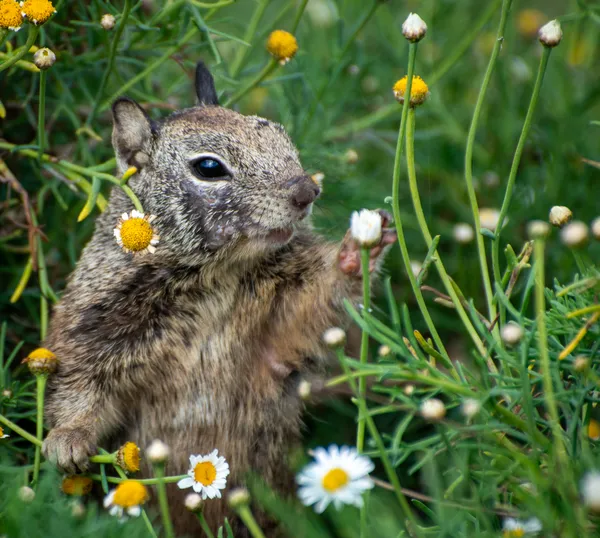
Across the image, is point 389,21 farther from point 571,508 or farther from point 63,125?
point 571,508

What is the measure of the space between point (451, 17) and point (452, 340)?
2.08 meters

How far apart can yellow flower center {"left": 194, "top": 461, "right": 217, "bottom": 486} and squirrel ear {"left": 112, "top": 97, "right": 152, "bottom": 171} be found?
1.20 m

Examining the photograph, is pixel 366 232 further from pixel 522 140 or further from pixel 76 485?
pixel 76 485

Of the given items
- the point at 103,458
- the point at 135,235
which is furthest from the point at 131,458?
the point at 135,235

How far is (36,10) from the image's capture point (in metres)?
2.61

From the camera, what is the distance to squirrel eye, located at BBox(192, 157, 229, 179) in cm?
301

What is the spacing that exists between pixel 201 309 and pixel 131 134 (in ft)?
2.38

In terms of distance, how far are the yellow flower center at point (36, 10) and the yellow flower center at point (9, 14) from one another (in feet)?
0.07

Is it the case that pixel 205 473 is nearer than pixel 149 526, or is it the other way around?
pixel 149 526

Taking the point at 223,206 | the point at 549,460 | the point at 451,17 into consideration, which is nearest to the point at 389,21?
the point at 451,17

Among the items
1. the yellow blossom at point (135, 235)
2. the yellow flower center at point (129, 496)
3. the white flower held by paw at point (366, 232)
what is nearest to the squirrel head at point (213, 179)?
the yellow blossom at point (135, 235)

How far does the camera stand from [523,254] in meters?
2.60

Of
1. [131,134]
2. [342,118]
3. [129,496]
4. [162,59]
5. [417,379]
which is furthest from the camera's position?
[342,118]

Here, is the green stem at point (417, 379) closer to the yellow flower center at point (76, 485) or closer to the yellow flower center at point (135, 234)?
the yellow flower center at point (135, 234)
